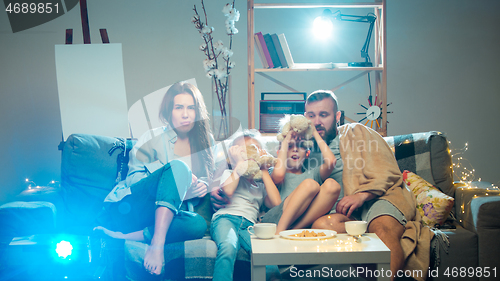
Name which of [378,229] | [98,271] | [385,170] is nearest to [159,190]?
[98,271]

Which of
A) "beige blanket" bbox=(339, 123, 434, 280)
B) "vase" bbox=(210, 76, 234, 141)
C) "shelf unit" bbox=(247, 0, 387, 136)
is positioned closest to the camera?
"beige blanket" bbox=(339, 123, 434, 280)

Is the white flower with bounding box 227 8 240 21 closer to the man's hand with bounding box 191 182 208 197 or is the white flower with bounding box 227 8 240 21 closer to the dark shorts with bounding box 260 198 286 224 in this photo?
the man's hand with bounding box 191 182 208 197

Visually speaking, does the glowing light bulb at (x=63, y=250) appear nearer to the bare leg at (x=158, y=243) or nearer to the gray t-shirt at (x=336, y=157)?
the bare leg at (x=158, y=243)

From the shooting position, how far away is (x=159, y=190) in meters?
1.44

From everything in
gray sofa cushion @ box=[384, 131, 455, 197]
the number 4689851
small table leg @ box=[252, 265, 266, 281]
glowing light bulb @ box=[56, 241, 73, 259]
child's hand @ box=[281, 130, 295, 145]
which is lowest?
glowing light bulb @ box=[56, 241, 73, 259]

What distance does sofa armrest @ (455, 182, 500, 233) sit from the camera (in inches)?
57.7

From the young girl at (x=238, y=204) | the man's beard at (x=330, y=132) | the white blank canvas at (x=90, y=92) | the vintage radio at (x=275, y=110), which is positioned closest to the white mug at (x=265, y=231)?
the young girl at (x=238, y=204)

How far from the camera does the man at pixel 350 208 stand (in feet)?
4.58

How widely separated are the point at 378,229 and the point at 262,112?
1216 mm

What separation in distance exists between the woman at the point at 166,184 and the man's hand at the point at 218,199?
0.05 meters

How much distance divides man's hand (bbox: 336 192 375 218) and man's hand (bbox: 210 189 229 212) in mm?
538

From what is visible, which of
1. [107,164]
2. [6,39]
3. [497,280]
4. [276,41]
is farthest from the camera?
[6,39]

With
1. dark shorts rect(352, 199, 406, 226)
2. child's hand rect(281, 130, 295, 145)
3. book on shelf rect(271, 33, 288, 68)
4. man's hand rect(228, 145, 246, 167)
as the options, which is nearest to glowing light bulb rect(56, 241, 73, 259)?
man's hand rect(228, 145, 246, 167)

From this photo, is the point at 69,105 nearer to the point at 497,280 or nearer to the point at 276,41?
the point at 276,41
